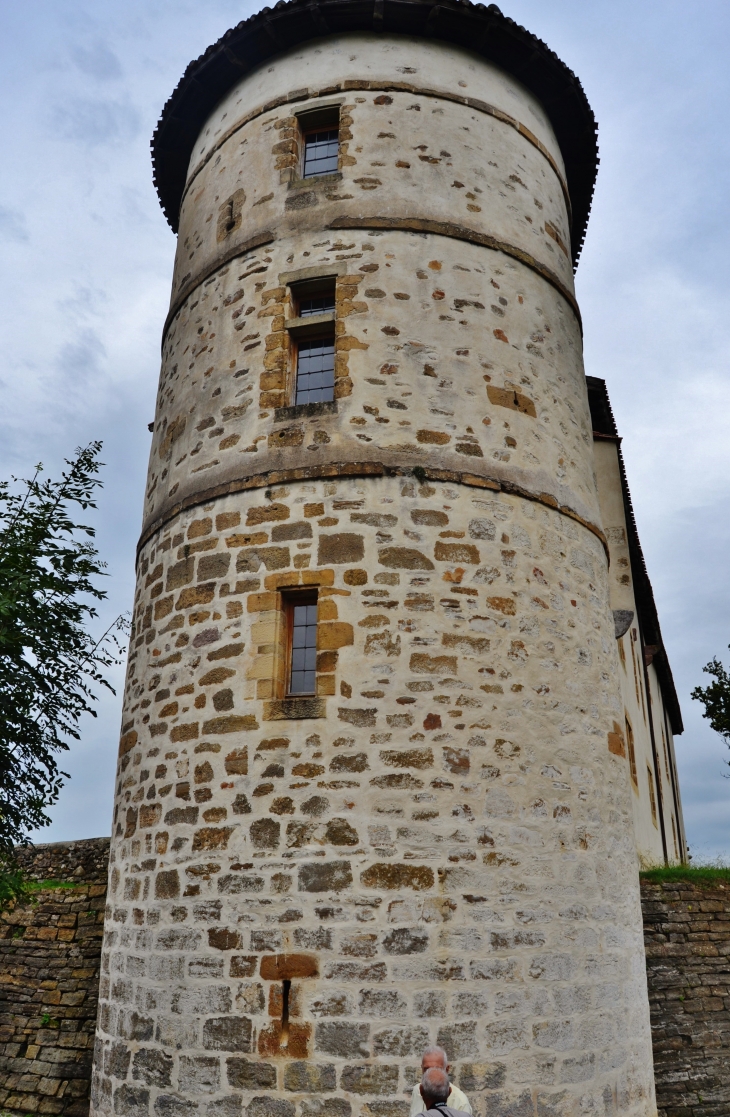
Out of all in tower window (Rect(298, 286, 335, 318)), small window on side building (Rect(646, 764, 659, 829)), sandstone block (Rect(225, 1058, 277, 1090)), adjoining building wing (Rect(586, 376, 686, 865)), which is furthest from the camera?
small window on side building (Rect(646, 764, 659, 829))

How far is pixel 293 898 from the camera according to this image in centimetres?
630

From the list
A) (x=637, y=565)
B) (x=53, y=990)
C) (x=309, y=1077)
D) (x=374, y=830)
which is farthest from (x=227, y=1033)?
(x=637, y=565)

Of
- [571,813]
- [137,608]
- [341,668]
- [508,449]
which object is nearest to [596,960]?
[571,813]

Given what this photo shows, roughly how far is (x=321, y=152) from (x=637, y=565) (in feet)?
29.6

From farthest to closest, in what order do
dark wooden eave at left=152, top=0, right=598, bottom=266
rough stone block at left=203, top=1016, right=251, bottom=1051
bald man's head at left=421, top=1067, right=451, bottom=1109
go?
dark wooden eave at left=152, top=0, right=598, bottom=266
rough stone block at left=203, top=1016, right=251, bottom=1051
bald man's head at left=421, top=1067, right=451, bottom=1109

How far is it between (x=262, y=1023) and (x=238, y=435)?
4477 mm

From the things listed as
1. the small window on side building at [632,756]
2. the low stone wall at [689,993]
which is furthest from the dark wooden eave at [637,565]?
the low stone wall at [689,993]

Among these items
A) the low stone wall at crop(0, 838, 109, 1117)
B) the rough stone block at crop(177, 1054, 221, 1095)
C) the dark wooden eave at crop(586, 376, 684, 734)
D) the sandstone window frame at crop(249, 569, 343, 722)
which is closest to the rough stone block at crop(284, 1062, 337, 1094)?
the rough stone block at crop(177, 1054, 221, 1095)

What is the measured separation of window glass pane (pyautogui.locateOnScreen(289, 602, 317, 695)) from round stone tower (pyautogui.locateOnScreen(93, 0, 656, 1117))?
0.03 metres

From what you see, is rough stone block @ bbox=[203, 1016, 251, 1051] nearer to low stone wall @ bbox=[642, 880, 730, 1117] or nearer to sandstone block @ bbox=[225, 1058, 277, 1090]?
sandstone block @ bbox=[225, 1058, 277, 1090]

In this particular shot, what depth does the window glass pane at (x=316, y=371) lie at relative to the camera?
25.8ft

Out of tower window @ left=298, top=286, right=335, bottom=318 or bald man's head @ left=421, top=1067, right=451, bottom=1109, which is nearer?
bald man's head @ left=421, top=1067, right=451, bottom=1109

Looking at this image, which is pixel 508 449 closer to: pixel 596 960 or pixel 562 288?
pixel 562 288

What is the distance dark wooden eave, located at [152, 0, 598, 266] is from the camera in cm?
922
